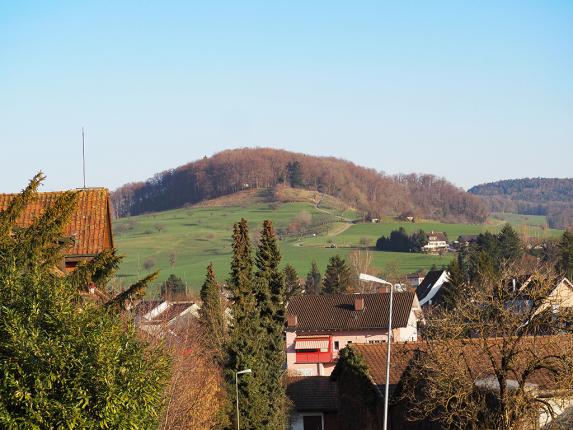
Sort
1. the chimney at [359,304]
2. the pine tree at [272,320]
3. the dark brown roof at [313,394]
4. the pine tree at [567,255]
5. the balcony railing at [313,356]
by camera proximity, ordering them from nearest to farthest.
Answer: the pine tree at [272,320] < the dark brown roof at [313,394] < the balcony railing at [313,356] < the chimney at [359,304] < the pine tree at [567,255]

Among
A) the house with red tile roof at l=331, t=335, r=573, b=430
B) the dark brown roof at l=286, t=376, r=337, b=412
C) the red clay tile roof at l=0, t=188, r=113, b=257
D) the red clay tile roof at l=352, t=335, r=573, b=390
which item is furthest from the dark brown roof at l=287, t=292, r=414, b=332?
the red clay tile roof at l=0, t=188, r=113, b=257

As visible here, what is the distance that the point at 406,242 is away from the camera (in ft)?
533

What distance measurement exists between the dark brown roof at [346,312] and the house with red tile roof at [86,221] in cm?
5037

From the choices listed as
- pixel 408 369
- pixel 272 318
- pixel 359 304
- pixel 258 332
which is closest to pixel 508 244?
pixel 359 304

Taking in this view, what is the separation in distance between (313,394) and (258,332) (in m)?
9.79

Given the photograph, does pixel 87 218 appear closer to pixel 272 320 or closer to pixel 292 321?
pixel 272 320

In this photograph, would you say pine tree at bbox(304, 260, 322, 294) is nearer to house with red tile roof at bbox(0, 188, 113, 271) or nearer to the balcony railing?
the balcony railing

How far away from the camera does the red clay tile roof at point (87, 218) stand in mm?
27969

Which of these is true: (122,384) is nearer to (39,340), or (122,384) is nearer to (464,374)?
(39,340)

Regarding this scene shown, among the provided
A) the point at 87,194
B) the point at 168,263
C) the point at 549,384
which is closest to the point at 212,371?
the point at 87,194

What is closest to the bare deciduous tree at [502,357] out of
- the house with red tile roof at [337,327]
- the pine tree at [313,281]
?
the house with red tile roof at [337,327]

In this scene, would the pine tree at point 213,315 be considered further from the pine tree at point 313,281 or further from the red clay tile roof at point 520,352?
the pine tree at point 313,281

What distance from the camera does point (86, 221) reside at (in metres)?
29.0

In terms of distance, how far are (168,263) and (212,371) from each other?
338 ft
